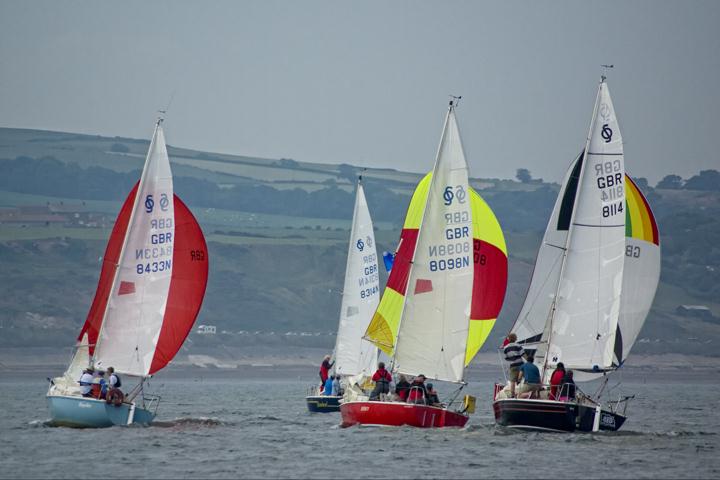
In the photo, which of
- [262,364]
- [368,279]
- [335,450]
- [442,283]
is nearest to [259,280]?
[262,364]

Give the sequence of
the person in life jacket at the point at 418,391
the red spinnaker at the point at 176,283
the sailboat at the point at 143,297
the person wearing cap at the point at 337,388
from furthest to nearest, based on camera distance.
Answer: the person wearing cap at the point at 337,388
the red spinnaker at the point at 176,283
the sailboat at the point at 143,297
the person in life jacket at the point at 418,391

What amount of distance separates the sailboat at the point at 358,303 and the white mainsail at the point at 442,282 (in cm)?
1028

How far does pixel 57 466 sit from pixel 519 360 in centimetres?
1168

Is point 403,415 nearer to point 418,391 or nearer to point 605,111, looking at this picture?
point 418,391

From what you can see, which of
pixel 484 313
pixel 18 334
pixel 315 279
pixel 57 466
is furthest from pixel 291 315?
pixel 57 466

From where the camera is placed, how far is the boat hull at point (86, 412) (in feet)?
117

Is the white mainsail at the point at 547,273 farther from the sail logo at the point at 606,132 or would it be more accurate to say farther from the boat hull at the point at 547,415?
the boat hull at the point at 547,415

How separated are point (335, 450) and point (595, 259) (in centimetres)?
795

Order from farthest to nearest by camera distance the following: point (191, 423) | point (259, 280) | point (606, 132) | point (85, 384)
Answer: point (259, 280), point (191, 423), point (606, 132), point (85, 384)

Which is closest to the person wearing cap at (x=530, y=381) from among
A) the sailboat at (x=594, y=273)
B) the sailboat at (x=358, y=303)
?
the sailboat at (x=594, y=273)

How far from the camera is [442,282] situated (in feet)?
123

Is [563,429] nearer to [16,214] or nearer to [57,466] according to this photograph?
[57,466]

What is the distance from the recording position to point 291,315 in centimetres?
13425

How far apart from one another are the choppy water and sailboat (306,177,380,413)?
2883 mm
